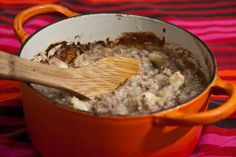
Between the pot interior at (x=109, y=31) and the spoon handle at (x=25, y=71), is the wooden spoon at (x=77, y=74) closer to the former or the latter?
the spoon handle at (x=25, y=71)

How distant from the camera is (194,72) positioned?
831 mm

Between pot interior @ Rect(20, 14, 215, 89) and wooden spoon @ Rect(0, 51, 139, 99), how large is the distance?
11 cm

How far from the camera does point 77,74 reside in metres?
0.69

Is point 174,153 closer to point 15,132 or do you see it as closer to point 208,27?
point 15,132

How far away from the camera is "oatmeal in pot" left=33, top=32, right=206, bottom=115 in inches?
27.5

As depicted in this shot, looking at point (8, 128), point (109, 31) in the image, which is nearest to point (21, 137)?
point (8, 128)

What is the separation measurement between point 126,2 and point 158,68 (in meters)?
0.46

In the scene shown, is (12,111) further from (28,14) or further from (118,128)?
(118,128)

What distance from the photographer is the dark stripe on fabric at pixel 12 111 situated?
2.62 ft

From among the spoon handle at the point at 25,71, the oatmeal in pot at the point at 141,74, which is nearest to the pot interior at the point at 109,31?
the oatmeal in pot at the point at 141,74

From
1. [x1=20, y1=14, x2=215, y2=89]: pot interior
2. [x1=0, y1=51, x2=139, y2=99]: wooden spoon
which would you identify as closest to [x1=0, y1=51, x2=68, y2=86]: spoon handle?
[x1=0, y1=51, x2=139, y2=99]: wooden spoon

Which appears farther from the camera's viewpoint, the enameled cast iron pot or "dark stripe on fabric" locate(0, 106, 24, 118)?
"dark stripe on fabric" locate(0, 106, 24, 118)

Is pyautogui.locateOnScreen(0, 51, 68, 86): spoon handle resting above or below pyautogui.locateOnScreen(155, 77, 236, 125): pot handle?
above

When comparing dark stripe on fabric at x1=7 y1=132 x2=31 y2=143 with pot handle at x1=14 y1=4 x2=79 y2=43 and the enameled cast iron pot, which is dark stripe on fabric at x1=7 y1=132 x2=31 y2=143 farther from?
pot handle at x1=14 y1=4 x2=79 y2=43
